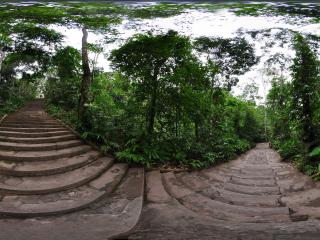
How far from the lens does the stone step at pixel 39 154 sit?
442 centimetres

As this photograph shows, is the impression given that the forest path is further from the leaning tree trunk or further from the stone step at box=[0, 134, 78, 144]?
the stone step at box=[0, 134, 78, 144]

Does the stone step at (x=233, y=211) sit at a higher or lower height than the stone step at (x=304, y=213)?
higher

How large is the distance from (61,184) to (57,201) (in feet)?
1.75

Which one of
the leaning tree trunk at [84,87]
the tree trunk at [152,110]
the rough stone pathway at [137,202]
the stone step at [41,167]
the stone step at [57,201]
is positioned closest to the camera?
the rough stone pathway at [137,202]

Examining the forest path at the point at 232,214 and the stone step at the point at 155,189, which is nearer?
the forest path at the point at 232,214

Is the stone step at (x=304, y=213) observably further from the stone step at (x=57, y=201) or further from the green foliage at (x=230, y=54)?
the stone step at (x=57, y=201)

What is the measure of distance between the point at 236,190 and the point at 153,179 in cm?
237

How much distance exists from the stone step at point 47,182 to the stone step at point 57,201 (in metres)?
0.08

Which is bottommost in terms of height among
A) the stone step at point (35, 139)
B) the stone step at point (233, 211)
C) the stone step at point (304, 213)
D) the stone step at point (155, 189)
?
the stone step at point (155, 189)

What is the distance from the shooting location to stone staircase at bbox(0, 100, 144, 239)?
2.68 metres

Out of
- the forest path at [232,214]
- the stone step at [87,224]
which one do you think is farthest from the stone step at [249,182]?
the stone step at [87,224]

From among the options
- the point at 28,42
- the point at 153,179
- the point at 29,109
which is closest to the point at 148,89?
the point at 153,179

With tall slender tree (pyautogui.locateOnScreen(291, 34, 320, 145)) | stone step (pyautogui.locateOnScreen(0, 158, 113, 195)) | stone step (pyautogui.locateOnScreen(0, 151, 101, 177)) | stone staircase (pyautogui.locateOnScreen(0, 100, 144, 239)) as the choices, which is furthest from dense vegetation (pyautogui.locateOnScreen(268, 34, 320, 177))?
stone step (pyautogui.locateOnScreen(0, 151, 101, 177))

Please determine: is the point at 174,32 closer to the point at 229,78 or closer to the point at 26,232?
the point at 229,78
